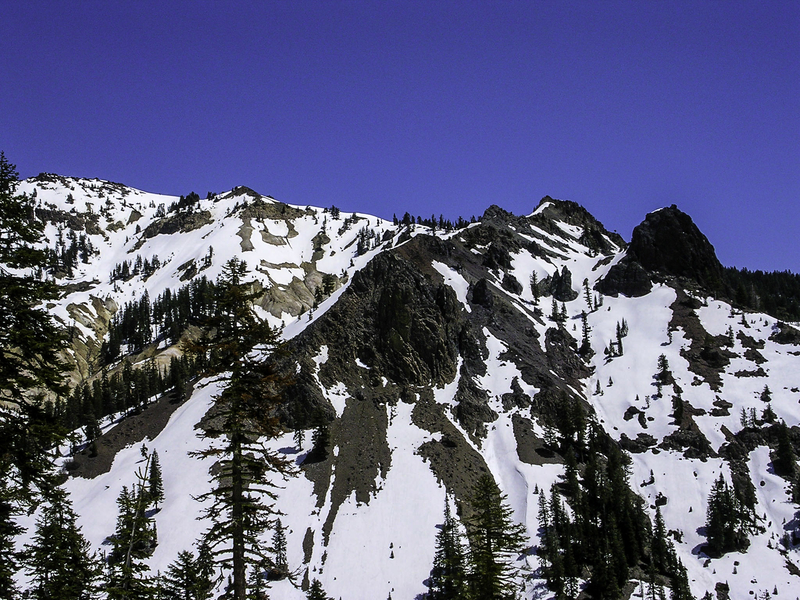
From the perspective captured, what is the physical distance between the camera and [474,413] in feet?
417

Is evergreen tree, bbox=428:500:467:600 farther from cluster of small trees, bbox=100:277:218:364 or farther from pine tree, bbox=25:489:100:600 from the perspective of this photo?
cluster of small trees, bbox=100:277:218:364

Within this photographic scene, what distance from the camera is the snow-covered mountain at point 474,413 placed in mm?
92875

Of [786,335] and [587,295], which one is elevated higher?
[587,295]

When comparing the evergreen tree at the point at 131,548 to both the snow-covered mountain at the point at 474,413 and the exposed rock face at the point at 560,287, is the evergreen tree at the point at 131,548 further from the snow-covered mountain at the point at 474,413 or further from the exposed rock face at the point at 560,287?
the exposed rock face at the point at 560,287

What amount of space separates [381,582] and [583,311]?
4969 inches

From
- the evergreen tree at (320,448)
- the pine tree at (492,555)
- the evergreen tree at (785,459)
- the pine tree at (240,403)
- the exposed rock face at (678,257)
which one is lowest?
the pine tree at (492,555)

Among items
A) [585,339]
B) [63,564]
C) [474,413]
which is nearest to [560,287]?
[585,339]

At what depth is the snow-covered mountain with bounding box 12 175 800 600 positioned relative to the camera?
92875 millimetres

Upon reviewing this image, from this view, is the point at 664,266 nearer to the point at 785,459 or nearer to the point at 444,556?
the point at 785,459

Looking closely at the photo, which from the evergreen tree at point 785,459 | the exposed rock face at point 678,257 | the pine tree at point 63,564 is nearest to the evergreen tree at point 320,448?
the pine tree at point 63,564

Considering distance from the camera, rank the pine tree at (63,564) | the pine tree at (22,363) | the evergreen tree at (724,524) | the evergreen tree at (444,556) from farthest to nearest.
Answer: the evergreen tree at (724,524) → the evergreen tree at (444,556) → the pine tree at (63,564) → the pine tree at (22,363)

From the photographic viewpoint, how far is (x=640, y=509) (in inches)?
4247

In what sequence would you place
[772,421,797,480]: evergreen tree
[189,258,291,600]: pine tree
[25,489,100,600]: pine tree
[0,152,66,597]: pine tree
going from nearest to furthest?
[0,152,66,597]: pine tree
[189,258,291,600]: pine tree
[25,489,100,600]: pine tree
[772,421,797,480]: evergreen tree

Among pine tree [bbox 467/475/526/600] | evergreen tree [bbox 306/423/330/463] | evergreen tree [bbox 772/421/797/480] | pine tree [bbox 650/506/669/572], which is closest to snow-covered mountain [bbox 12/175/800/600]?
evergreen tree [bbox 306/423/330/463]
